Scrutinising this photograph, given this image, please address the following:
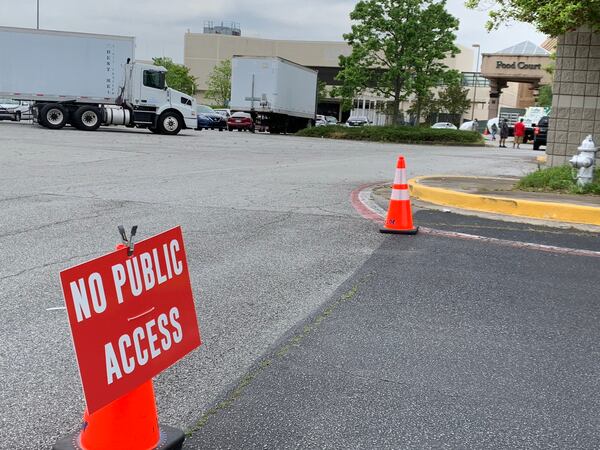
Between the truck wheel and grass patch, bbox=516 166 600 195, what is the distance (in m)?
19.9

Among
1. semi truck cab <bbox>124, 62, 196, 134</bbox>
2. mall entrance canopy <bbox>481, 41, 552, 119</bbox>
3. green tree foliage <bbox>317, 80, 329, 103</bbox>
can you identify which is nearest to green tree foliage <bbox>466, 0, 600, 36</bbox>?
semi truck cab <bbox>124, 62, 196, 134</bbox>

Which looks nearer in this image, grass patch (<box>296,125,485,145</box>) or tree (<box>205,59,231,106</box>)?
grass patch (<box>296,125,485,145</box>)

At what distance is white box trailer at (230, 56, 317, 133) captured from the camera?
36.8 m

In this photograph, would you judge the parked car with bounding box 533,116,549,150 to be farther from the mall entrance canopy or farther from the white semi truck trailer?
the mall entrance canopy

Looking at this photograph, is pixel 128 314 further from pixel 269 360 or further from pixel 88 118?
pixel 88 118

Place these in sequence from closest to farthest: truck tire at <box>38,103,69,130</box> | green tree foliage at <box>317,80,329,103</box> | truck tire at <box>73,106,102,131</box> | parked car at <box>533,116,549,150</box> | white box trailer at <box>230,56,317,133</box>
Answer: truck tire at <box>38,103,69,130</box>
truck tire at <box>73,106,102,131</box>
parked car at <box>533,116,549,150</box>
white box trailer at <box>230,56,317,133</box>
green tree foliage at <box>317,80,329,103</box>

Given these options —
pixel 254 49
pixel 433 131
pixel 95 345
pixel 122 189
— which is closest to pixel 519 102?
pixel 254 49

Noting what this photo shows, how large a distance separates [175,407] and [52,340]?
1.21 meters

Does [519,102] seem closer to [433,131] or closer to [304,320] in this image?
[433,131]

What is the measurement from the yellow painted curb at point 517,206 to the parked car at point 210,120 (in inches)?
1230

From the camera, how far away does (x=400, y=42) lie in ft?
124

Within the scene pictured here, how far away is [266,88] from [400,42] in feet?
26.6

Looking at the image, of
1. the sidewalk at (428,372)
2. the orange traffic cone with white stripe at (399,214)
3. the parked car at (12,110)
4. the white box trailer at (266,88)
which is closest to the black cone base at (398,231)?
the orange traffic cone with white stripe at (399,214)

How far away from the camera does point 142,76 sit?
27.8m
